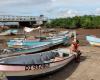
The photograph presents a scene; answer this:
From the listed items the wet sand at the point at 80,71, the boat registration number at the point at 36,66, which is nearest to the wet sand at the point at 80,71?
Answer: the wet sand at the point at 80,71

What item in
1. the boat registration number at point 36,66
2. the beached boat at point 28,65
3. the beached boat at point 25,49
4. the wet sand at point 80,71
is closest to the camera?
the beached boat at point 28,65

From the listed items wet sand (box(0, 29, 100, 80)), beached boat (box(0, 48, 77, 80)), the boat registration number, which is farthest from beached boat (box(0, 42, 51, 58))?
the boat registration number

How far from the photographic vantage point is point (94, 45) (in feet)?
90.7

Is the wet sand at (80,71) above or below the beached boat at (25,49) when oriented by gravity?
below

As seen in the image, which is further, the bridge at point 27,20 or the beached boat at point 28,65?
the bridge at point 27,20

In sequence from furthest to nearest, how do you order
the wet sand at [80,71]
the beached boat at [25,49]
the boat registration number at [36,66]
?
the beached boat at [25,49] < the wet sand at [80,71] < the boat registration number at [36,66]

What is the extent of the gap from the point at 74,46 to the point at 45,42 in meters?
6.65

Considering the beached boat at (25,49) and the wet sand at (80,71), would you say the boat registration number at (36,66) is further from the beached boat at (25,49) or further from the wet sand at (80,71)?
the beached boat at (25,49)

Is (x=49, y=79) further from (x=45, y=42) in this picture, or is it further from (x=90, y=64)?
(x=45, y=42)

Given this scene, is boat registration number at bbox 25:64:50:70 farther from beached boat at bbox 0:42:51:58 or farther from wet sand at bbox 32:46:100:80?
beached boat at bbox 0:42:51:58

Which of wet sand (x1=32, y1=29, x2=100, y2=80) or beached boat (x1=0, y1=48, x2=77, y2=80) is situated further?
wet sand (x1=32, y1=29, x2=100, y2=80)

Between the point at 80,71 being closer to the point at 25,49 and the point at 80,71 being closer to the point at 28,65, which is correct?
the point at 28,65

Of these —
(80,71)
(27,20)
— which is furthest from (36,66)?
(27,20)

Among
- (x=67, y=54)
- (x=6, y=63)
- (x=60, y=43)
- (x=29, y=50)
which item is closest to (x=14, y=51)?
(x=29, y=50)
